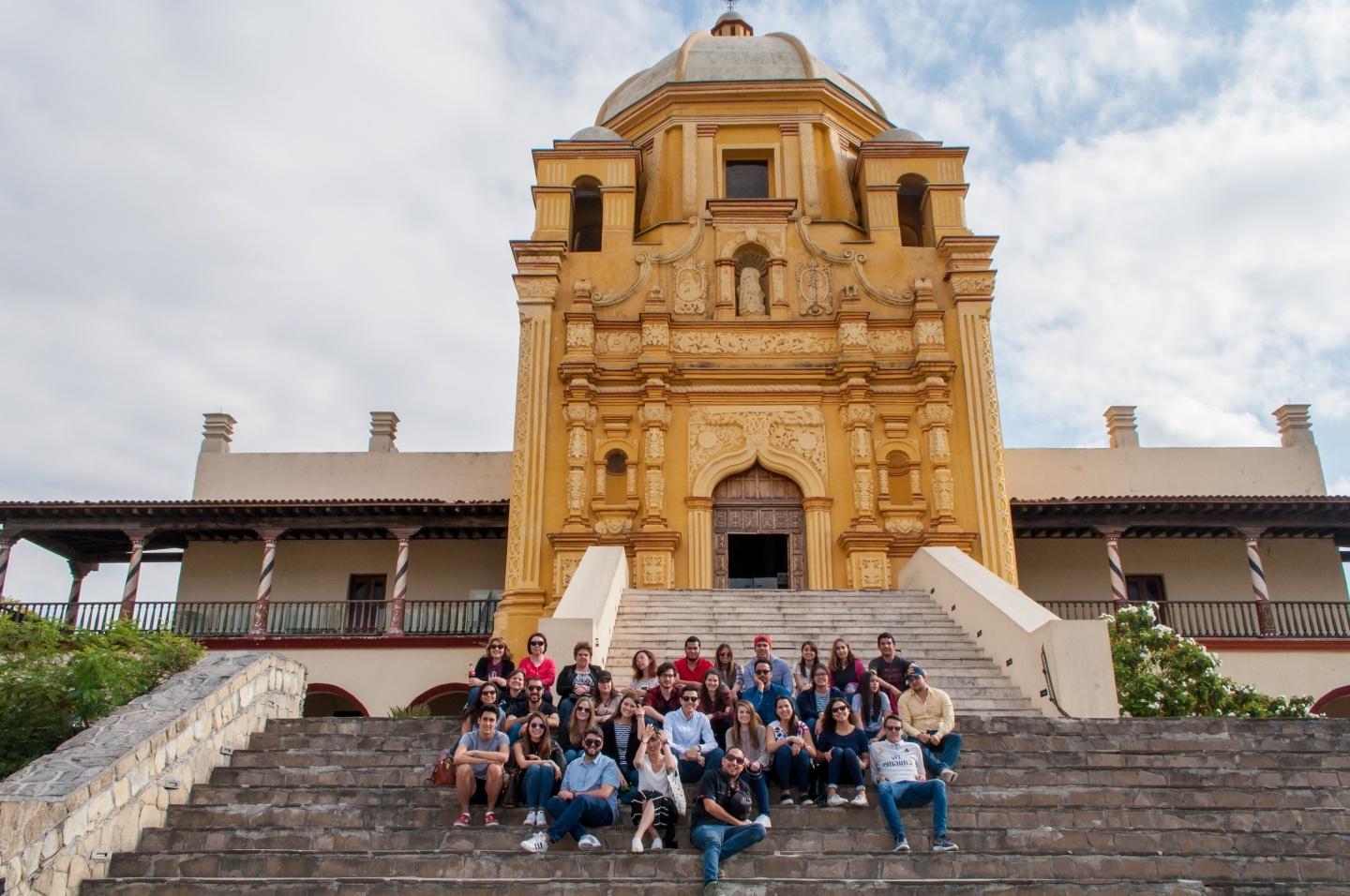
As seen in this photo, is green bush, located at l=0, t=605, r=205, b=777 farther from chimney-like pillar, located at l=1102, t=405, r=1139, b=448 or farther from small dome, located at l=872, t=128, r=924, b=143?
chimney-like pillar, located at l=1102, t=405, r=1139, b=448

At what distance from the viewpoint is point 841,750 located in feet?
26.6

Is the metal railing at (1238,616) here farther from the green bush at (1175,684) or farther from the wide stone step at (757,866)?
the wide stone step at (757,866)

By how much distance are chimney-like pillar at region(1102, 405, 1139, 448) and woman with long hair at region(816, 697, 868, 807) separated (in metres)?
20.1

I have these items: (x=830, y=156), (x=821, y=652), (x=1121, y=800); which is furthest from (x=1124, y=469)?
(x=1121, y=800)

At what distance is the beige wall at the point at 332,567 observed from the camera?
22734mm

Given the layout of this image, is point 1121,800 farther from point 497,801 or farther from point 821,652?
point 821,652

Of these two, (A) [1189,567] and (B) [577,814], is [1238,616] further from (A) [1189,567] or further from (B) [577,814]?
(B) [577,814]

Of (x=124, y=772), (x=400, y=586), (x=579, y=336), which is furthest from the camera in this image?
(x=400, y=586)

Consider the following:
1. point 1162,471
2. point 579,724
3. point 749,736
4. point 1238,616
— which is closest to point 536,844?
point 579,724

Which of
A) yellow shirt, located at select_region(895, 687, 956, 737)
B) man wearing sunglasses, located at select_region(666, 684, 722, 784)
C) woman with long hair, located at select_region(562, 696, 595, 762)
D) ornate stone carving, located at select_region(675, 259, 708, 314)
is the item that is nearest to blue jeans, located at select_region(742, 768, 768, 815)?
man wearing sunglasses, located at select_region(666, 684, 722, 784)

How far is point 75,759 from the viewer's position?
7.53 m

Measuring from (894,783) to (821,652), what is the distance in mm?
5986

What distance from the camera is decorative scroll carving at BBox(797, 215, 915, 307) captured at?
20688mm

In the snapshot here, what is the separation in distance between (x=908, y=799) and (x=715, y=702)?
1.86m
